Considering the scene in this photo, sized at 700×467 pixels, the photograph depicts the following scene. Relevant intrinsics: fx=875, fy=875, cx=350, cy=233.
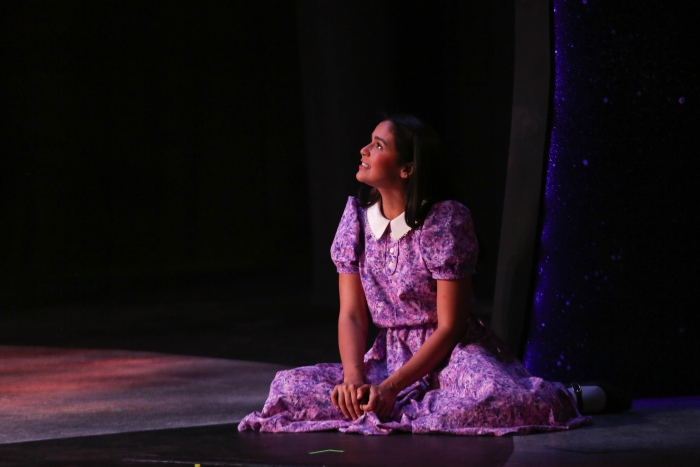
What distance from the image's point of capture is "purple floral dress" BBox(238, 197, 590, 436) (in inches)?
87.7

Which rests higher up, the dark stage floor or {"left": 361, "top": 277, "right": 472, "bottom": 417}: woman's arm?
{"left": 361, "top": 277, "right": 472, "bottom": 417}: woman's arm

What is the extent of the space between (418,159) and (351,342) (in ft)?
1.79

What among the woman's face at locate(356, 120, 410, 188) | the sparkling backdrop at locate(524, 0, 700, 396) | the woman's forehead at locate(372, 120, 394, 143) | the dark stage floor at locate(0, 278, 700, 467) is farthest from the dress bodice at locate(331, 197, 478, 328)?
the sparkling backdrop at locate(524, 0, 700, 396)

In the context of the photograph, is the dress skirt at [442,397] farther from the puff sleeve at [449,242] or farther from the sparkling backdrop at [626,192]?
the sparkling backdrop at [626,192]

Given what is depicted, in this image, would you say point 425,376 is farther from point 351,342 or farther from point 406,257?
point 406,257

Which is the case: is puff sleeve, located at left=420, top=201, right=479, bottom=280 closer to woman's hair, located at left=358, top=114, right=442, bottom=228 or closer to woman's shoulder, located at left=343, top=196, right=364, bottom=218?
woman's hair, located at left=358, top=114, right=442, bottom=228

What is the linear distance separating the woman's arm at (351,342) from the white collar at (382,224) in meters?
0.15

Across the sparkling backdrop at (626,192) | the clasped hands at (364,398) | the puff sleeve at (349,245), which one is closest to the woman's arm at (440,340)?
the clasped hands at (364,398)

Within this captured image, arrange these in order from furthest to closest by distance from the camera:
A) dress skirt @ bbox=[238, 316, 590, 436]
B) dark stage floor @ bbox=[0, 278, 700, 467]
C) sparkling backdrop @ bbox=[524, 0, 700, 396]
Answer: sparkling backdrop @ bbox=[524, 0, 700, 396]
dress skirt @ bbox=[238, 316, 590, 436]
dark stage floor @ bbox=[0, 278, 700, 467]

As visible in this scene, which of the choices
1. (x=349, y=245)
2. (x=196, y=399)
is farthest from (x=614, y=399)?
(x=196, y=399)

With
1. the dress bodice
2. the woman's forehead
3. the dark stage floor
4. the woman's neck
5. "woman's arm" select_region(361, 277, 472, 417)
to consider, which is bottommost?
the dark stage floor

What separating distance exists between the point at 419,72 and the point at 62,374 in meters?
2.04

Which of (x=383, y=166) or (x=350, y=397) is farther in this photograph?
(x=383, y=166)

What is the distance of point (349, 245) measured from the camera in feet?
8.34
